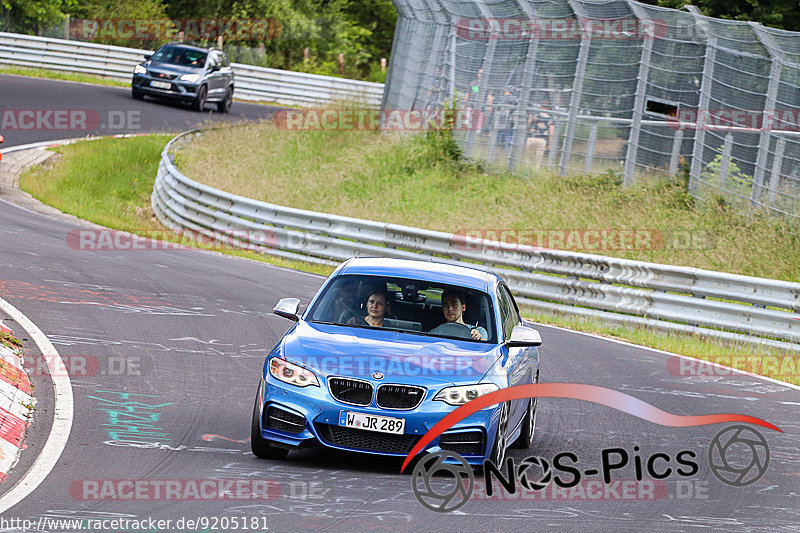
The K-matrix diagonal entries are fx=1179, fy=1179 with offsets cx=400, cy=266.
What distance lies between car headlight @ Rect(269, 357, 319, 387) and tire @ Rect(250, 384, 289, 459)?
0.25 meters

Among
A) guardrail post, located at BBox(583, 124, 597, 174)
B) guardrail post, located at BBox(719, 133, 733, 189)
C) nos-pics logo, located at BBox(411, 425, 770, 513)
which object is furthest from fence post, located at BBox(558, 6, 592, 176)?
nos-pics logo, located at BBox(411, 425, 770, 513)

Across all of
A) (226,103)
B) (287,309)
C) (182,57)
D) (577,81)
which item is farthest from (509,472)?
(226,103)

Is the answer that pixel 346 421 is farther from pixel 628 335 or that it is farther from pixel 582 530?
pixel 628 335

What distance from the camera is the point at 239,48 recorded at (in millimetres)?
48969

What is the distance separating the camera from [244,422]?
9.00 m

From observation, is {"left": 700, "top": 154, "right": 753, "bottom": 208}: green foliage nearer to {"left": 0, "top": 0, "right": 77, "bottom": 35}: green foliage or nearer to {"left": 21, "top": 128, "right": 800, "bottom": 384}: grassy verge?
{"left": 21, "top": 128, "right": 800, "bottom": 384}: grassy verge

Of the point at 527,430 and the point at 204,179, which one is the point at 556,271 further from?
the point at 204,179

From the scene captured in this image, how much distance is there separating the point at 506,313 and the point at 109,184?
20.3m

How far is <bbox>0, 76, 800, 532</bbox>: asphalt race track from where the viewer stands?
6746 mm

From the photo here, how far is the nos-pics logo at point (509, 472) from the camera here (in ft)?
23.7

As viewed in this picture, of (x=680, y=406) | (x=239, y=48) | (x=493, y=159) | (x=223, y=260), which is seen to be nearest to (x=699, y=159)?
(x=493, y=159)

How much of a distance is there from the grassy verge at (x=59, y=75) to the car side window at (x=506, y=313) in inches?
1336

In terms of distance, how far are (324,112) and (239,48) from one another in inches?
605

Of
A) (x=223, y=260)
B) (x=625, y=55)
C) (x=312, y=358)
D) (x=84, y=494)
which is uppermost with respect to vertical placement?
(x=625, y=55)
